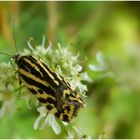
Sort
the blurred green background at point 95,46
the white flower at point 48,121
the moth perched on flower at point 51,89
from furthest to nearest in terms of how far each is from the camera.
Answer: the blurred green background at point 95,46
the white flower at point 48,121
the moth perched on flower at point 51,89

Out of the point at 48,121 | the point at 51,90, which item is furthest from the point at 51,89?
the point at 48,121

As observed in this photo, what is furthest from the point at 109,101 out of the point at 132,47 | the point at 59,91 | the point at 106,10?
the point at 59,91

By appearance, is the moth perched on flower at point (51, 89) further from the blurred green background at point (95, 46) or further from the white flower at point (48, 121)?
the blurred green background at point (95, 46)

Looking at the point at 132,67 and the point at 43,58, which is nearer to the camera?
the point at 43,58

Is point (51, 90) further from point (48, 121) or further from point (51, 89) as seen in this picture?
point (48, 121)

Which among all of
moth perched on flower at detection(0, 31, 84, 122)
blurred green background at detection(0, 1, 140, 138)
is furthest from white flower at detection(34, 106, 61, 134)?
blurred green background at detection(0, 1, 140, 138)

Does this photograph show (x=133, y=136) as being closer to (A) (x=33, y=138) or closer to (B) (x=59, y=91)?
(A) (x=33, y=138)

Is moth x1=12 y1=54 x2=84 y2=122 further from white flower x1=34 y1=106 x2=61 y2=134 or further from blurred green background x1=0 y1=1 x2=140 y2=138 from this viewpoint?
blurred green background x1=0 y1=1 x2=140 y2=138

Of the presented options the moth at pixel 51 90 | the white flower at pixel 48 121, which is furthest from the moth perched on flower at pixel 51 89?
the white flower at pixel 48 121
